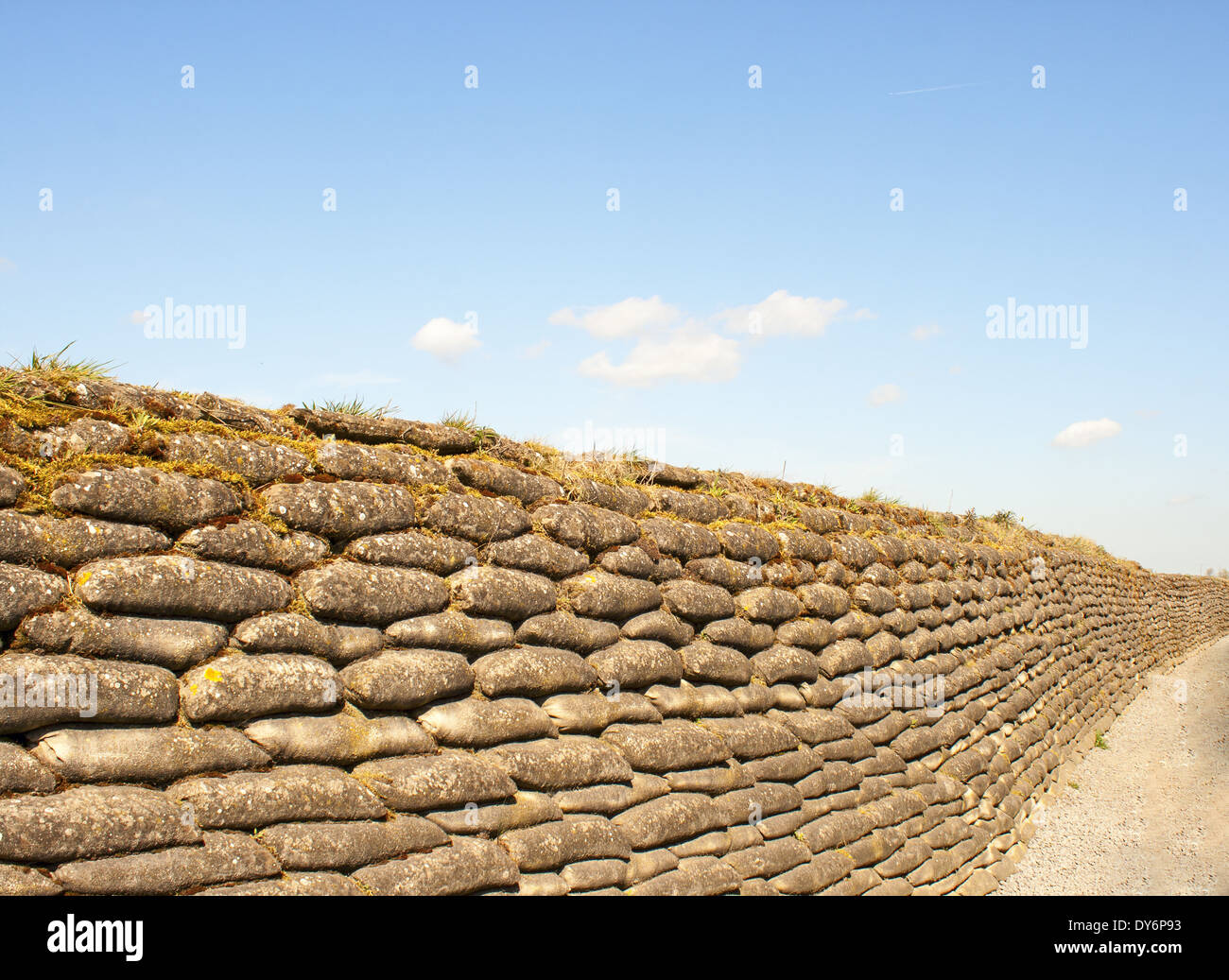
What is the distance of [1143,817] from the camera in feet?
23.2

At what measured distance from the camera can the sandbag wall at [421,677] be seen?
1992 millimetres

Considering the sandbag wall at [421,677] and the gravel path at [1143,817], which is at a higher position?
the sandbag wall at [421,677]

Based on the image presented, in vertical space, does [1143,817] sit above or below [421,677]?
below

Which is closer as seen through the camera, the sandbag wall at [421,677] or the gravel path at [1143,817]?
→ the sandbag wall at [421,677]

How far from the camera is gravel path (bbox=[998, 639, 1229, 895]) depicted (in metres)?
5.66

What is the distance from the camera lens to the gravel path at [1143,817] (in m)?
5.66

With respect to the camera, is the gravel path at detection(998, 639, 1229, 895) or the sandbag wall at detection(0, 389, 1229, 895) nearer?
the sandbag wall at detection(0, 389, 1229, 895)

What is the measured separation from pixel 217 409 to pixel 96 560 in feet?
2.30

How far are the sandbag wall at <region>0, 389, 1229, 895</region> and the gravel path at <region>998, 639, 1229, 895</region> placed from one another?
1.74 m

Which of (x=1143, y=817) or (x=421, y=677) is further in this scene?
(x=1143, y=817)

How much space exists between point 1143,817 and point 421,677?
740 centimetres

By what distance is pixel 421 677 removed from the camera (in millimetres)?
2572

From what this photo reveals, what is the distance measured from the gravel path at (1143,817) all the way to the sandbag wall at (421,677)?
68.5 inches

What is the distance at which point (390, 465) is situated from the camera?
2.86 meters
